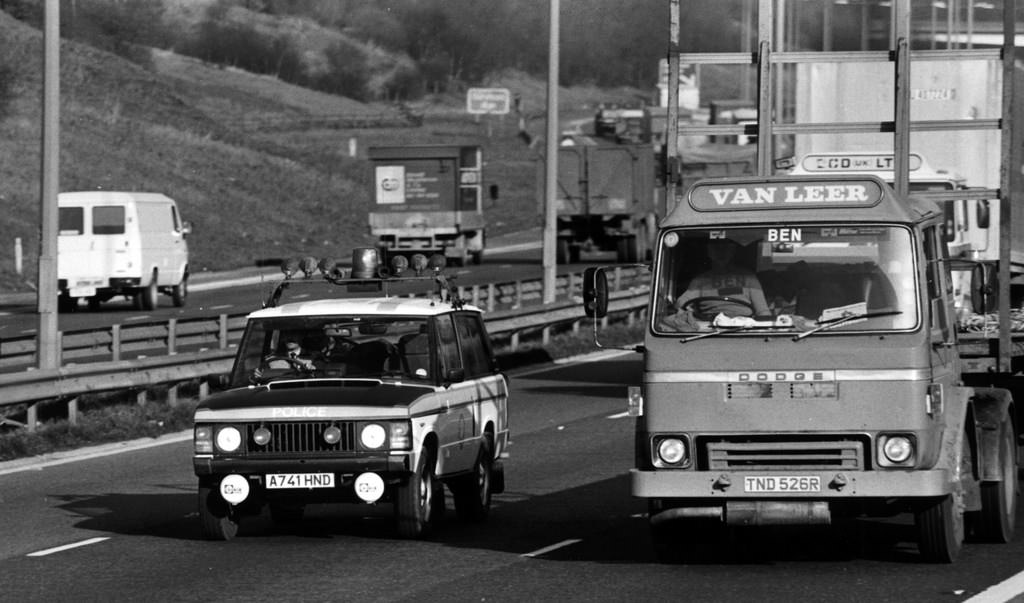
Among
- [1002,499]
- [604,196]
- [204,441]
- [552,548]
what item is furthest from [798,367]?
[604,196]

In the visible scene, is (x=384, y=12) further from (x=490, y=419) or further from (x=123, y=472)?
(x=490, y=419)

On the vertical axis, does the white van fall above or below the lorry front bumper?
above

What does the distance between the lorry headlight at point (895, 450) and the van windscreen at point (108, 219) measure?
95.8 ft

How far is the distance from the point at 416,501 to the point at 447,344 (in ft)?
5.05

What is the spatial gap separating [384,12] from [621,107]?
169 feet

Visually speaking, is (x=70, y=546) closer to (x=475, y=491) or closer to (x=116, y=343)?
(x=475, y=491)

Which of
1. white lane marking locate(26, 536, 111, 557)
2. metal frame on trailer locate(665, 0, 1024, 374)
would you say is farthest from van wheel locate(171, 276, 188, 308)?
metal frame on trailer locate(665, 0, 1024, 374)

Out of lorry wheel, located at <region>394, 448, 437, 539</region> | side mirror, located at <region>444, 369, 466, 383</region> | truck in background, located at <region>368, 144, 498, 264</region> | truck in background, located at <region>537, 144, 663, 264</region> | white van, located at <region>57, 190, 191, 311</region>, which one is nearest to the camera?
lorry wheel, located at <region>394, 448, 437, 539</region>

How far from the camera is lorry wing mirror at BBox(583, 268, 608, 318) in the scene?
11.9m

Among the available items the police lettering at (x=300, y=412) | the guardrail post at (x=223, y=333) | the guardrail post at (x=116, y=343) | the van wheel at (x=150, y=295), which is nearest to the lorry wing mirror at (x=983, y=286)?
the police lettering at (x=300, y=412)

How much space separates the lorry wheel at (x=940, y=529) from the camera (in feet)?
38.2

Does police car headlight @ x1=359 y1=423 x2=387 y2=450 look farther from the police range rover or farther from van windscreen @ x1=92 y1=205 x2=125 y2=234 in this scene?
van windscreen @ x1=92 y1=205 x2=125 y2=234

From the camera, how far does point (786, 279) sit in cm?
1181

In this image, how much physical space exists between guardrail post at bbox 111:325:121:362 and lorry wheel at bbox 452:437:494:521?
905cm
